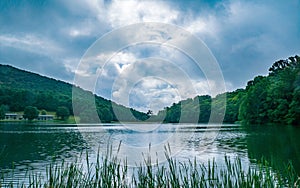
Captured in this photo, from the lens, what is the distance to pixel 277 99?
204 feet

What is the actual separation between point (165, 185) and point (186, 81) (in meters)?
6.44

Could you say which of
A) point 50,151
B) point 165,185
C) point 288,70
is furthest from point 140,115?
point 288,70

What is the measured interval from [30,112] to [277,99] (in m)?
68.8

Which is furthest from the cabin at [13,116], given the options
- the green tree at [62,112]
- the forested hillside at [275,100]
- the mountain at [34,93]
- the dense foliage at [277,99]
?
the dense foliage at [277,99]

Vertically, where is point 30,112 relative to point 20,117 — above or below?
above

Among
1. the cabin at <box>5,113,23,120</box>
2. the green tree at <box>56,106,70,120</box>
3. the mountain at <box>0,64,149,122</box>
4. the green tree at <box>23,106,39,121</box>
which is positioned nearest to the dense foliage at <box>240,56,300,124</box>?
the mountain at <box>0,64,149,122</box>

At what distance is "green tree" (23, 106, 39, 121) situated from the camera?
330 feet

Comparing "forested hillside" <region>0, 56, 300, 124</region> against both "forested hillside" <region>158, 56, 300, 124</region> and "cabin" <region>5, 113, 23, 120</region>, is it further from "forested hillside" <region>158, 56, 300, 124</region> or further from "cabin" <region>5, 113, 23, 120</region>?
"cabin" <region>5, 113, 23, 120</region>

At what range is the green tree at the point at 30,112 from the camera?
100500 mm

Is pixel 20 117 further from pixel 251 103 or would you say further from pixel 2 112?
pixel 251 103

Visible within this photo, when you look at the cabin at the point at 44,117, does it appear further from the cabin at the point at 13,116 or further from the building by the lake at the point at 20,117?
the cabin at the point at 13,116

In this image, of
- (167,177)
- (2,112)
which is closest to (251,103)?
(2,112)

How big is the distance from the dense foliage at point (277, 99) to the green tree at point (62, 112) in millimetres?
49895

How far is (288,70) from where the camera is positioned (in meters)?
62.8
